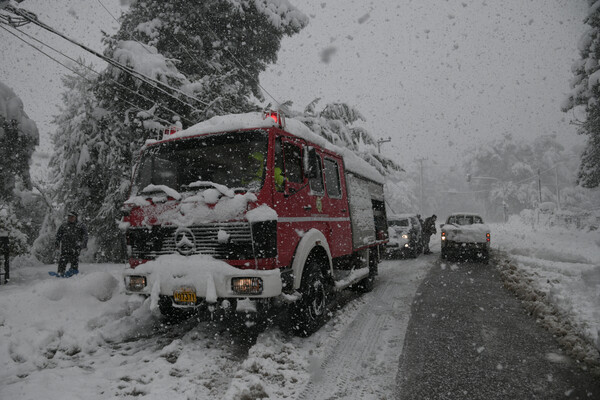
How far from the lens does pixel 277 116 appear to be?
458 cm

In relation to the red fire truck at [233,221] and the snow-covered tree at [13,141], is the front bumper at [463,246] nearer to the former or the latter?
the red fire truck at [233,221]

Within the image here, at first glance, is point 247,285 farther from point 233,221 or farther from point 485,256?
point 485,256

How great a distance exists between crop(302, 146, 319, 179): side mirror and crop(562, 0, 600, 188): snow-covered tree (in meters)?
17.8

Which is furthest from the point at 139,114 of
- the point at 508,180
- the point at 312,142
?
the point at 508,180

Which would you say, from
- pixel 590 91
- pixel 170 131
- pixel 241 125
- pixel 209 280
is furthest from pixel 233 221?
pixel 590 91

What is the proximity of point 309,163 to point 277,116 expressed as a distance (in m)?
0.76

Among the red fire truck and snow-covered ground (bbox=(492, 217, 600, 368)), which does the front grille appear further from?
snow-covered ground (bbox=(492, 217, 600, 368))

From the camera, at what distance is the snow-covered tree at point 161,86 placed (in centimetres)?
1012

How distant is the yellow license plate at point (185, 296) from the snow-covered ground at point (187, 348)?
66 centimetres

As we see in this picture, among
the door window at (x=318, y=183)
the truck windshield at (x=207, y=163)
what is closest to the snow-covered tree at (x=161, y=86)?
the truck windshield at (x=207, y=163)

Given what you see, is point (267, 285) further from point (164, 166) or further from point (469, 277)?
point (469, 277)

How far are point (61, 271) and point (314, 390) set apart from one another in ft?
27.8

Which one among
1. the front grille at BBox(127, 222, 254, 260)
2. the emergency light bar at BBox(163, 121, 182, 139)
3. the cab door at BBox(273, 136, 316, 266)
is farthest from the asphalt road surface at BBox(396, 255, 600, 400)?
the emergency light bar at BBox(163, 121, 182, 139)

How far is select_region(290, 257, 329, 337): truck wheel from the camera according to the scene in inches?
186
